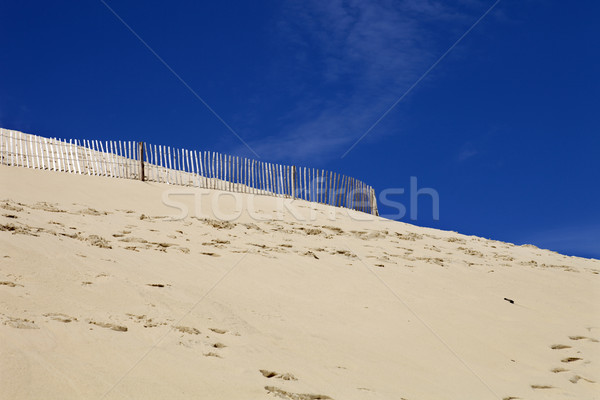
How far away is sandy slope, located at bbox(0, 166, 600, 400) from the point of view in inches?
134

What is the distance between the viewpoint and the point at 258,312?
548cm

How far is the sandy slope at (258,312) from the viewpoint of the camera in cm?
341

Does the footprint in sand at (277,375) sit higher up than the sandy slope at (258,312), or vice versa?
the sandy slope at (258,312)

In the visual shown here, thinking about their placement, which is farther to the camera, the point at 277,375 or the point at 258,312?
the point at 258,312

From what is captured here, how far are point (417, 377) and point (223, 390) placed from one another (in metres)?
2.06

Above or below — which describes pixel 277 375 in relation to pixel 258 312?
below

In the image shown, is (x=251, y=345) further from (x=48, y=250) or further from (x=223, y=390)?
(x=48, y=250)

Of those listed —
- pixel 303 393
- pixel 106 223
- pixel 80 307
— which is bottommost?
pixel 303 393

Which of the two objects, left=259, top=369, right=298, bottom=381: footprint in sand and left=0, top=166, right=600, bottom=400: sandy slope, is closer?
left=0, top=166, right=600, bottom=400: sandy slope

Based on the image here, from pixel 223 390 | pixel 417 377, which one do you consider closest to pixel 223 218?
pixel 417 377

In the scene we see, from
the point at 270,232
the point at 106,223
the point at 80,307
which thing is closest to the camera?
the point at 80,307

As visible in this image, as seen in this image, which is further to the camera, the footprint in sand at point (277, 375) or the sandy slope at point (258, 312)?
the footprint in sand at point (277, 375)

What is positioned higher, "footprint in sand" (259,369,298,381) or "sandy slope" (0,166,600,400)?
"sandy slope" (0,166,600,400)

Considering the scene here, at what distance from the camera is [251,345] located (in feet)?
14.3
